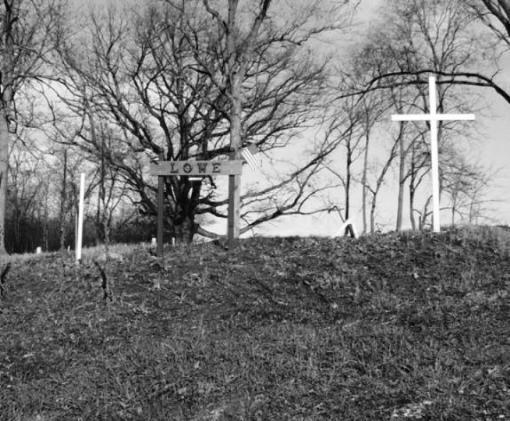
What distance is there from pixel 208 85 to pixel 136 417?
21.1 m

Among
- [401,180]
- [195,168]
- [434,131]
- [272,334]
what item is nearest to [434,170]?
[434,131]

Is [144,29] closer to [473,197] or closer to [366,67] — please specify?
[366,67]

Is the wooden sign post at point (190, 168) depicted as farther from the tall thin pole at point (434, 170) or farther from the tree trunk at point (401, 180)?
the tree trunk at point (401, 180)

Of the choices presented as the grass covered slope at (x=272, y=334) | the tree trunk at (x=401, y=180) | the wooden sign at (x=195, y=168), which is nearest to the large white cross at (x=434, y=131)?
the grass covered slope at (x=272, y=334)

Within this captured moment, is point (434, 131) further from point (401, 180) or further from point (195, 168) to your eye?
point (401, 180)

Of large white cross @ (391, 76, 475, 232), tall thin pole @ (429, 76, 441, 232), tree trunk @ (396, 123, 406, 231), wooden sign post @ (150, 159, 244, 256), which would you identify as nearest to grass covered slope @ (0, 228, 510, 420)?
tall thin pole @ (429, 76, 441, 232)

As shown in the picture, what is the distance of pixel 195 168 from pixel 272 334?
4641mm

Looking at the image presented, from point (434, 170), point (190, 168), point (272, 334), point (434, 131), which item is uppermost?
point (434, 131)

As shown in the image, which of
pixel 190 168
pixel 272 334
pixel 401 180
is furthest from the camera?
pixel 401 180

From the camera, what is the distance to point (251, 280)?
810 centimetres

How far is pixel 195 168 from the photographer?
33.4 ft

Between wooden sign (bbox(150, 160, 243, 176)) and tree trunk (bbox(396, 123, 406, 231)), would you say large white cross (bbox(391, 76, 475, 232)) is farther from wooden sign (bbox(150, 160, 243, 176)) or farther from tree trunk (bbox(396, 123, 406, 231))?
tree trunk (bbox(396, 123, 406, 231))

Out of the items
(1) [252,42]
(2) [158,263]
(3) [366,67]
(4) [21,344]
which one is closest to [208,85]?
(3) [366,67]

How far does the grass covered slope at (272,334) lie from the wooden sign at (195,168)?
1.41 meters
